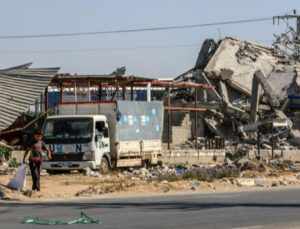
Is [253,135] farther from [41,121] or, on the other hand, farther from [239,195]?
[239,195]

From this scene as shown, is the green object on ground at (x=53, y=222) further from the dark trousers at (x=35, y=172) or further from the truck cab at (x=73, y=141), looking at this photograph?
the truck cab at (x=73, y=141)

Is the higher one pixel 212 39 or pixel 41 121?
pixel 212 39

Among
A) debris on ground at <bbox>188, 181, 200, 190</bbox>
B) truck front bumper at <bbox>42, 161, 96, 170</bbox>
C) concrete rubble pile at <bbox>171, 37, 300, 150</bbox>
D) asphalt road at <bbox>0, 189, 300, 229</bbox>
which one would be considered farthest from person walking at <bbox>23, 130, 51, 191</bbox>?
concrete rubble pile at <bbox>171, 37, 300, 150</bbox>

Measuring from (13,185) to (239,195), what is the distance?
5654mm

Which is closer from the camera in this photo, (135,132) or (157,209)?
(157,209)

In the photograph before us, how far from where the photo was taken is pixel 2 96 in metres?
21.6

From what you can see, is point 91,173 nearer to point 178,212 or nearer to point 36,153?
point 36,153

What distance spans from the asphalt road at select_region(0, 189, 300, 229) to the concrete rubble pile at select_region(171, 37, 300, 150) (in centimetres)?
2648

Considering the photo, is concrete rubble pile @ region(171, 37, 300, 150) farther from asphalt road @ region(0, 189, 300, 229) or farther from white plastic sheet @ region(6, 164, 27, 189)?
asphalt road @ region(0, 189, 300, 229)

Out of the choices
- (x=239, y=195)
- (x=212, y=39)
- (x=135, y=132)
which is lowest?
(x=239, y=195)

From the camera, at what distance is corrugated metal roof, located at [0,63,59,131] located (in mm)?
20964

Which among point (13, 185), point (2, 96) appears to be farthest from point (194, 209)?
point (2, 96)

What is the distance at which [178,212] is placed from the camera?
12.0 m

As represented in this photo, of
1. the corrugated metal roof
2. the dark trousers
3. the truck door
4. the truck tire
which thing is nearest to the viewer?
the dark trousers
